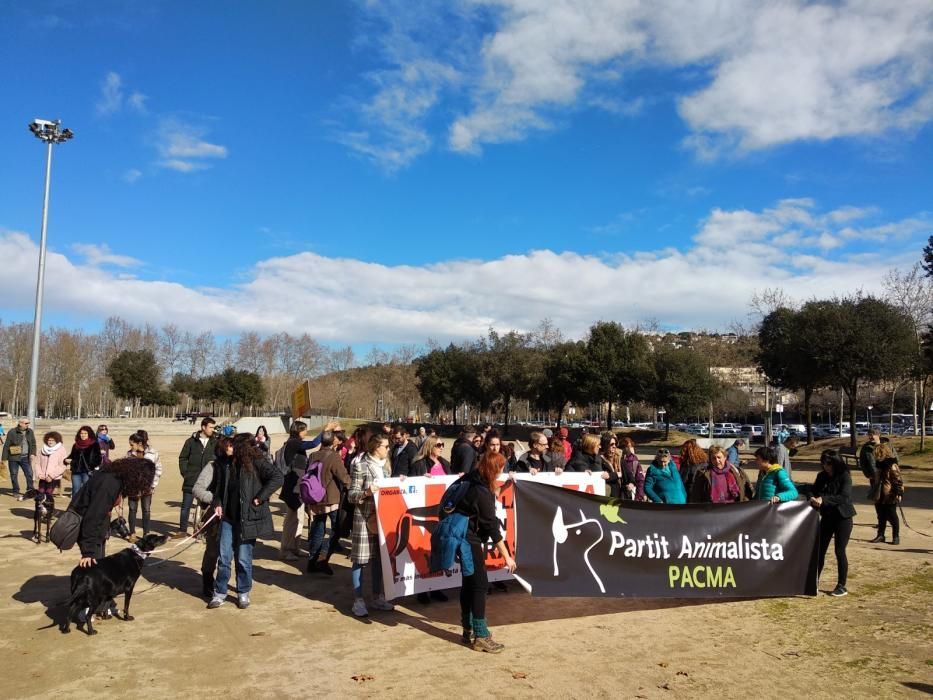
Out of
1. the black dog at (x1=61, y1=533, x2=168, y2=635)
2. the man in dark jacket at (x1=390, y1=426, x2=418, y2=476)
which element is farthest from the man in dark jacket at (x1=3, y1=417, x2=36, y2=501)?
the black dog at (x1=61, y1=533, x2=168, y2=635)

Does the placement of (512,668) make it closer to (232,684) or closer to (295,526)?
(232,684)

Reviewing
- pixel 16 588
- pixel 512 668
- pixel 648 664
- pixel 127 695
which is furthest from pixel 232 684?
pixel 16 588

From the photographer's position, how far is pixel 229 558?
21.6 feet

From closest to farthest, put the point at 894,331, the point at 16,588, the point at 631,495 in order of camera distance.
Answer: the point at 16,588, the point at 631,495, the point at 894,331

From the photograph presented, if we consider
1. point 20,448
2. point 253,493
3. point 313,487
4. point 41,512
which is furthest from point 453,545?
point 20,448

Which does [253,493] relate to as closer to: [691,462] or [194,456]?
[194,456]

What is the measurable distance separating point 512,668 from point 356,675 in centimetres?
120

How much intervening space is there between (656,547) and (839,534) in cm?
229

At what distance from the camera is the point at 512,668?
5.09m

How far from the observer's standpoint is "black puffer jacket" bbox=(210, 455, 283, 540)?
6375mm

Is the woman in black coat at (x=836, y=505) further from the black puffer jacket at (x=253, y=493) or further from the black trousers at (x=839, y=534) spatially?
the black puffer jacket at (x=253, y=493)

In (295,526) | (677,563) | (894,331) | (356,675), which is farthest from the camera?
(894,331)

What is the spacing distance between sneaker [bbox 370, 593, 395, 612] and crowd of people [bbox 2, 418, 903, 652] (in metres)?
0.01

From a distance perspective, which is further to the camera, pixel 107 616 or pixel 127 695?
pixel 107 616
